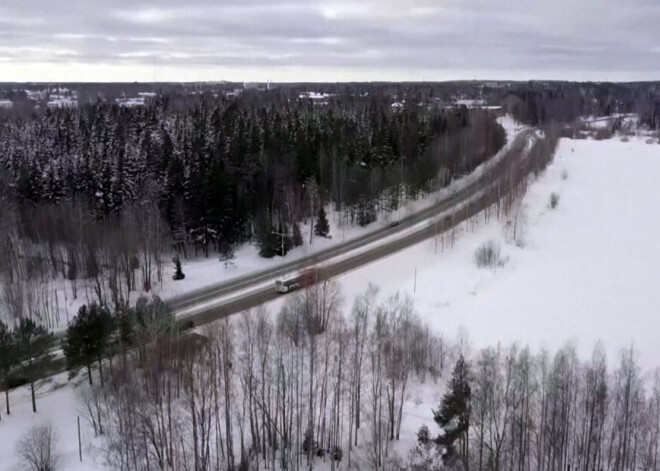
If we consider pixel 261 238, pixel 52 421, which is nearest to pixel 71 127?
pixel 261 238

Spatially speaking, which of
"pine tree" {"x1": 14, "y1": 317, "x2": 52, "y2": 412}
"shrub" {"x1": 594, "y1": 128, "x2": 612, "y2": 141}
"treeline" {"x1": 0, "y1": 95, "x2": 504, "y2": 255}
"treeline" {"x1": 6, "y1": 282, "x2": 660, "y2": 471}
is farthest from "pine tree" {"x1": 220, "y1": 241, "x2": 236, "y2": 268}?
"shrub" {"x1": 594, "y1": 128, "x2": 612, "y2": 141}

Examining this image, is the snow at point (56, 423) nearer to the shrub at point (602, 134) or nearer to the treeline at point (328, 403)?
the treeline at point (328, 403)

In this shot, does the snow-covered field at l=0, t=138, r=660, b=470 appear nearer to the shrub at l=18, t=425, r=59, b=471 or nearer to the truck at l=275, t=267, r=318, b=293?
the shrub at l=18, t=425, r=59, b=471

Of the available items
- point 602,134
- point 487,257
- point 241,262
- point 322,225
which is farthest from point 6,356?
point 602,134

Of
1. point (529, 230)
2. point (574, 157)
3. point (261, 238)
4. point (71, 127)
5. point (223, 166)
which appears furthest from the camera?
point (574, 157)

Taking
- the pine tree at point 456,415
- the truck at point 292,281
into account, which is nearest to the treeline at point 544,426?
the pine tree at point 456,415

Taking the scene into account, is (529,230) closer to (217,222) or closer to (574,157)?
(217,222)

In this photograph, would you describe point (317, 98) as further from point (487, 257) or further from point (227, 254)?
point (227, 254)

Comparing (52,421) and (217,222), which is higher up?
(217,222)
